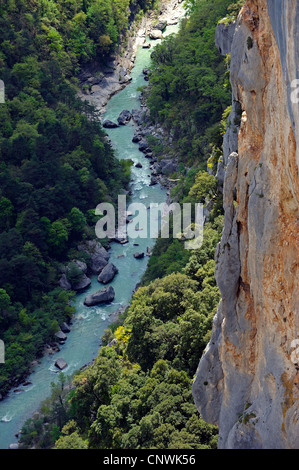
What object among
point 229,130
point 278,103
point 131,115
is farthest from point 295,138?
point 131,115

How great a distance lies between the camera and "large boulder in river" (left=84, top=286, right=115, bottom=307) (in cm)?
5125

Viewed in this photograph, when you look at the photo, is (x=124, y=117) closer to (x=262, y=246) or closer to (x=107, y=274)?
(x=107, y=274)

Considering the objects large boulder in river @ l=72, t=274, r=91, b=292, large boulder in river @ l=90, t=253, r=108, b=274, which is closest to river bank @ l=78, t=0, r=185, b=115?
large boulder in river @ l=90, t=253, r=108, b=274

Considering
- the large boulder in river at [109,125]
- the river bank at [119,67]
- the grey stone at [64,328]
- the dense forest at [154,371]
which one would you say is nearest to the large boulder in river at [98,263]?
the dense forest at [154,371]

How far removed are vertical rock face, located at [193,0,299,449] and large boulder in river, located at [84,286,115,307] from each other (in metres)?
27.2

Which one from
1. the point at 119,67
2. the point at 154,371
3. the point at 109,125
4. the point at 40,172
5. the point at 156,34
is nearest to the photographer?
the point at 154,371

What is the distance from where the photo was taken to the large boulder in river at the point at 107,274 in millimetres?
53250

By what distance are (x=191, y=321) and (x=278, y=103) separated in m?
19.6

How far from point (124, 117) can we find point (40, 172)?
19.4 metres

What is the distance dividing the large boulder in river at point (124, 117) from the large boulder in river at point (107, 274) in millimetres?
24502

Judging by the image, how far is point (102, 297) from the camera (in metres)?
51.2

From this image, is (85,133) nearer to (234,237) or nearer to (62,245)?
(62,245)

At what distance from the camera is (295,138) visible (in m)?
15.9

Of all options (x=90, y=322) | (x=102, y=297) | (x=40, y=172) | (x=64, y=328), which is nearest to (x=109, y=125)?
(x=40, y=172)
